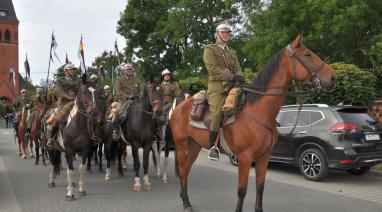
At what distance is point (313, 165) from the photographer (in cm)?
983

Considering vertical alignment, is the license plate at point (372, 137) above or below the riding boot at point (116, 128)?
below

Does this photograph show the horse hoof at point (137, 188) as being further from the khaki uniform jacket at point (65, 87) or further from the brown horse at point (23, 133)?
the brown horse at point (23, 133)

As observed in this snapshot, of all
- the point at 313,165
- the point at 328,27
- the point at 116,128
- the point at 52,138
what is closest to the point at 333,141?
the point at 313,165

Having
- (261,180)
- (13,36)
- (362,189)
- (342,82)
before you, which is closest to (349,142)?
(362,189)

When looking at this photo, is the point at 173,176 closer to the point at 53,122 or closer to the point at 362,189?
the point at 53,122

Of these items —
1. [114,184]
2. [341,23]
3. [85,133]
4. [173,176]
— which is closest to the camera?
[85,133]

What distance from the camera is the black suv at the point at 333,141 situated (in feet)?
30.3

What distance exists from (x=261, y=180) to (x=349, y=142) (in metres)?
4.05

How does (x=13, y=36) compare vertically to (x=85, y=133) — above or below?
above

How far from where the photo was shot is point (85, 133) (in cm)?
834

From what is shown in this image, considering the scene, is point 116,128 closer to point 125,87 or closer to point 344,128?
point 125,87

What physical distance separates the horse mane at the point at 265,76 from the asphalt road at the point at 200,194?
2264 mm

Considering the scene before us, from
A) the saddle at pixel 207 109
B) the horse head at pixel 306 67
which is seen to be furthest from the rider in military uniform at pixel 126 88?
the horse head at pixel 306 67

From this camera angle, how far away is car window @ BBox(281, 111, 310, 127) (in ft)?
33.9
